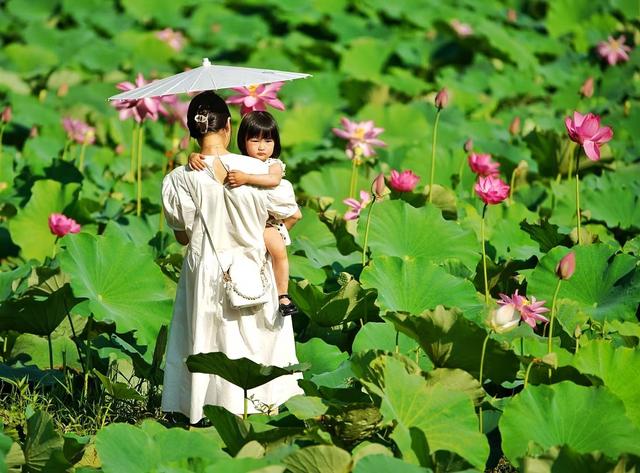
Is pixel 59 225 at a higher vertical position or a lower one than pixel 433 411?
lower

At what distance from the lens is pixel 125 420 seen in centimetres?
368

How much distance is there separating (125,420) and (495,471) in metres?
1.05

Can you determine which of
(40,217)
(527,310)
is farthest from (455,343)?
(40,217)

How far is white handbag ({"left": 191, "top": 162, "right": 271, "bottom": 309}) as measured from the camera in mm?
3338

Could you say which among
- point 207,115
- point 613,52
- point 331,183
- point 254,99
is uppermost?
point 207,115

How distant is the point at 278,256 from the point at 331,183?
6.71ft

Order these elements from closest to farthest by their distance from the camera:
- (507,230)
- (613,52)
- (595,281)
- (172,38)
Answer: (595,281), (507,230), (613,52), (172,38)

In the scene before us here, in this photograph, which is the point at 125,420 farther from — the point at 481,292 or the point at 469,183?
the point at 469,183

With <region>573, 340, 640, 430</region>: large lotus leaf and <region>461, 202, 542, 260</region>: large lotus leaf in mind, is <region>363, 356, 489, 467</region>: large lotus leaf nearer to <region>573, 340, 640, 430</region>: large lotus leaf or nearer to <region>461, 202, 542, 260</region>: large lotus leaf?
<region>573, 340, 640, 430</region>: large lotus leaf

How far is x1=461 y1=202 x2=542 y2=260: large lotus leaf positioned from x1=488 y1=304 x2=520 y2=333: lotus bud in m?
1.20

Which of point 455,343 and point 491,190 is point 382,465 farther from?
point 491,190

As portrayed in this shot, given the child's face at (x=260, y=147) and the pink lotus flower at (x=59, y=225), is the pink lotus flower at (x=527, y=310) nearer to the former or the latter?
the child's face at (x=260, y=147)

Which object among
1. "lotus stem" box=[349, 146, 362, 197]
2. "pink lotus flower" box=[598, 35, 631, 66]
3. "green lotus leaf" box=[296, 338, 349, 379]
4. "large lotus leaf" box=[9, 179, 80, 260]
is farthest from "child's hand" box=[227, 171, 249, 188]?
"pink lotus flower" box=[598, 35, 631, 66]

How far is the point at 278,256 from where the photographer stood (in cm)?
351
